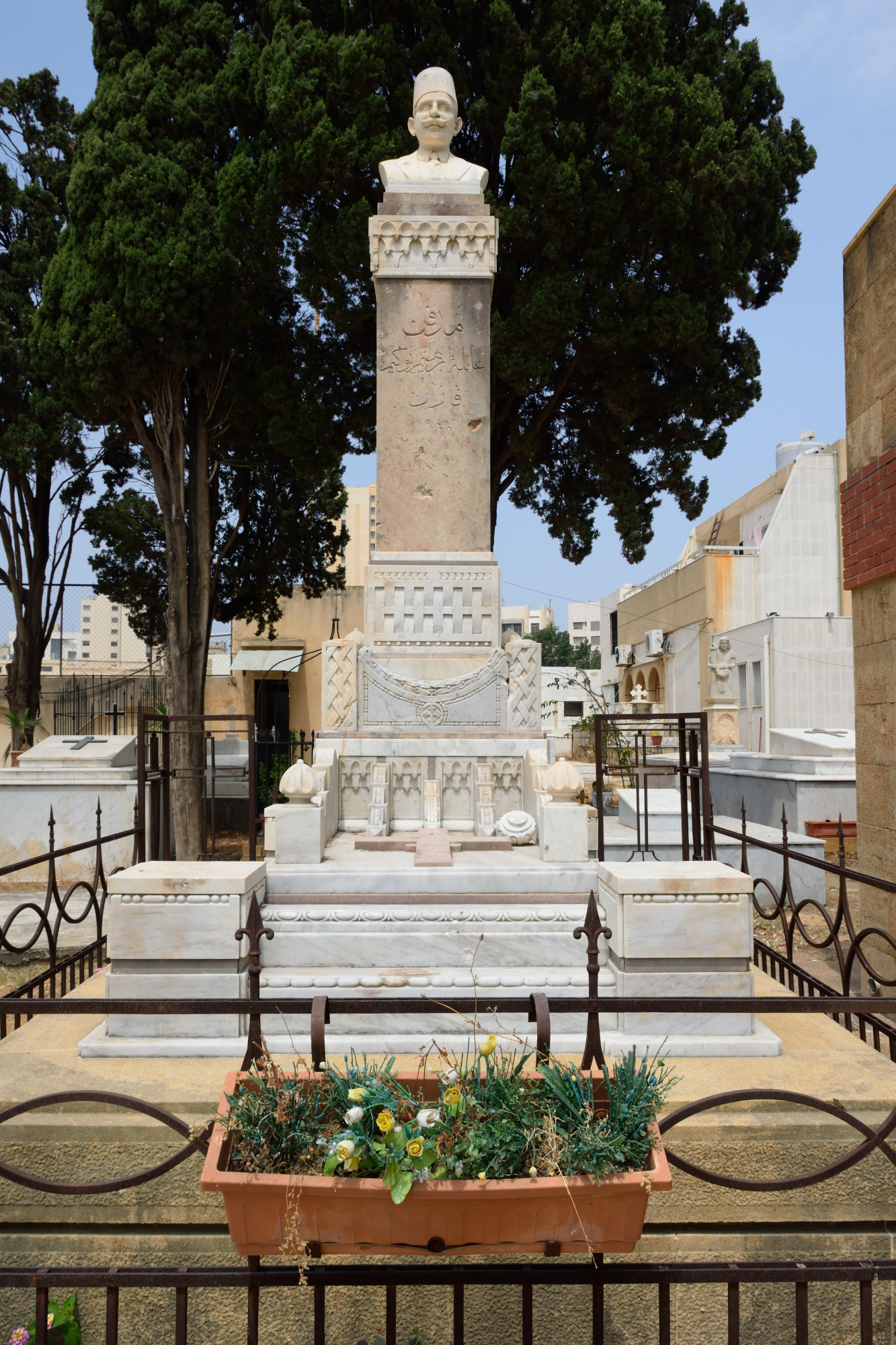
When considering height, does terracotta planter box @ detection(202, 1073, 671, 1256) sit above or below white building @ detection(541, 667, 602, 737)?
below

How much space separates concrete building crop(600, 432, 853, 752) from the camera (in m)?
28.2

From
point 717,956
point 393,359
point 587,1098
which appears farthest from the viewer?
point 393,359

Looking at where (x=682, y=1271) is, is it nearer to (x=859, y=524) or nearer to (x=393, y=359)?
(x=859, y=524)

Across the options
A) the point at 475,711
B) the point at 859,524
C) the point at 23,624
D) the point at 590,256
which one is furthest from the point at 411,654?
the point at 23,624

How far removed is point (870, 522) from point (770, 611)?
2585 centimetres

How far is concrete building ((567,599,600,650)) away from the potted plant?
124m

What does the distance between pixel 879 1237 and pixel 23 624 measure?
805 inches

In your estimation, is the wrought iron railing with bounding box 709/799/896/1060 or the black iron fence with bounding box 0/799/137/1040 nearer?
the wrought iron railing with bounding box 709/799/896/1060

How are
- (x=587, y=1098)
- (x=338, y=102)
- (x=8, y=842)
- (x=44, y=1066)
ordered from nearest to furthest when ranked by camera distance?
(x=587, y=1098), (x=44, y=1066), (x=8, y=842), (x=338, y=102)

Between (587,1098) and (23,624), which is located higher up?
(23,624)

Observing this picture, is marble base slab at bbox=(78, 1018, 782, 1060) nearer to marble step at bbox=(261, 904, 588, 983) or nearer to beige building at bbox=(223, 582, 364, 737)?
marble step at bbox=(261, 904, 588, 983)

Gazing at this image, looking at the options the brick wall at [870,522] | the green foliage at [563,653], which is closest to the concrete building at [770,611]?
the brick wall at [870,522]

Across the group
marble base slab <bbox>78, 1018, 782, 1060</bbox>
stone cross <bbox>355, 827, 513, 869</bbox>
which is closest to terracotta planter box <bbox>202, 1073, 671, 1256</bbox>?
marble base slab <bbox>78, 1018, 782, 1060</bbox>

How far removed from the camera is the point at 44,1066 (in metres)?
5.04
